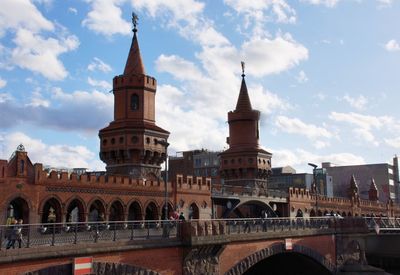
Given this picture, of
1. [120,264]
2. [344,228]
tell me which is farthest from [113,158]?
[120,264]

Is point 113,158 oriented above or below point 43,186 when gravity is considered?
above

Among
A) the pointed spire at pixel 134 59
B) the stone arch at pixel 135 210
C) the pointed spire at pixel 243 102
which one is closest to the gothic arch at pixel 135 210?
the stone arch at pixel 135 210

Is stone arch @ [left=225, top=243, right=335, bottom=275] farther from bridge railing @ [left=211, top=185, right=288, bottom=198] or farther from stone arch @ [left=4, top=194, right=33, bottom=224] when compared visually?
stone arch @ [left=4, top=194, right=33, bottom=224]

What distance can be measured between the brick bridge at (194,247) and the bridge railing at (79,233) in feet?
0.14

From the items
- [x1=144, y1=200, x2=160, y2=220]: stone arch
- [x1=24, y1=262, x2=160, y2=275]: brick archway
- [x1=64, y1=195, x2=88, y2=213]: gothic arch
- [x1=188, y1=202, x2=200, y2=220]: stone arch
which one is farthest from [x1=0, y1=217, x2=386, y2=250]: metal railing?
[x1=144, y1=200, x2=160, y2=220]: stone arch

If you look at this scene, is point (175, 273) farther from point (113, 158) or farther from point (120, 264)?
point (113, 158)

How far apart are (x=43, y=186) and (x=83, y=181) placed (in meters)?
3.48

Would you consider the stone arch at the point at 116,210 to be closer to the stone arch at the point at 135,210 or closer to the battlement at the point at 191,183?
the stone arch at the point at 135,210

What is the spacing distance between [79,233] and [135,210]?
74.0 ft

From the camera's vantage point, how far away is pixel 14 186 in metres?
34.9

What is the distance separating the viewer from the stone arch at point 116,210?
42344 millimetres

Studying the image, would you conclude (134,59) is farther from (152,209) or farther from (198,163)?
(198,163)

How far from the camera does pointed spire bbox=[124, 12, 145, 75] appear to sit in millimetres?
52031

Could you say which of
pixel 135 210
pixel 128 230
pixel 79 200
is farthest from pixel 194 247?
pixel 135 210
